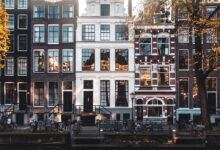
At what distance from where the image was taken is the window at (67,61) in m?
49.3

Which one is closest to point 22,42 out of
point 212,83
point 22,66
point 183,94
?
point 22,66

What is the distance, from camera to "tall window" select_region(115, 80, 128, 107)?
48750mm

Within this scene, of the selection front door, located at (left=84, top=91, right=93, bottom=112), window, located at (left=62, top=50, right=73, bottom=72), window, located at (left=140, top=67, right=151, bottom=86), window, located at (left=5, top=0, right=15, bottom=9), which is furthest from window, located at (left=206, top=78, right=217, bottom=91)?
window, located at (left=5, top=0, right=15, bottom=9)

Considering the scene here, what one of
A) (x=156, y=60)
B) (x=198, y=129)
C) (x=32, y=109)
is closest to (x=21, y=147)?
(x=198, y=129)

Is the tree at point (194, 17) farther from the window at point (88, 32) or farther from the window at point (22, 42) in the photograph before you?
the window at point (22, 42)

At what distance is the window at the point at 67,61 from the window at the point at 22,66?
4112 millimetres

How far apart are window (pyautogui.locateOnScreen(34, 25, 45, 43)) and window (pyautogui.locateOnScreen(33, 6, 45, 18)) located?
118 cm

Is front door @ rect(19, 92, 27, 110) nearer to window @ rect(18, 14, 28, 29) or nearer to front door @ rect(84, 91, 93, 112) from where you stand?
front door @ rect(84, 91, 93, 112)

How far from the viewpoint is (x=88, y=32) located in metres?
49.2

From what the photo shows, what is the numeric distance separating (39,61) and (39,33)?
9.58ft

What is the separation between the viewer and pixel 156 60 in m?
48.8

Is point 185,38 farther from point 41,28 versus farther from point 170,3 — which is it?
point 170,3

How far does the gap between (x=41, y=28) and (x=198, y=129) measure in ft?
74.7

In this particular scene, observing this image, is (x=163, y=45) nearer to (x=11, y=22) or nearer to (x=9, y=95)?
(x=11, y=22)
